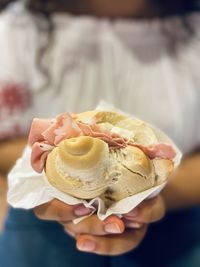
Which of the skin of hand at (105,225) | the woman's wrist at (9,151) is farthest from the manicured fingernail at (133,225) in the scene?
the woman's wrist at (9,151)

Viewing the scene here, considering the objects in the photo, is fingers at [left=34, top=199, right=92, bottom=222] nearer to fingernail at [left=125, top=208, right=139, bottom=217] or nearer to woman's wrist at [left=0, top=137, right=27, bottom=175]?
fingernail at [left=125, top=208, right=139, bottom=217]

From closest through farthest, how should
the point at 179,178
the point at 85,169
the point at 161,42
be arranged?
the point at 85,169 < the point at 179,178 < the point at 161,42

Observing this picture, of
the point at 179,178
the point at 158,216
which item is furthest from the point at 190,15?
the point at 158,216

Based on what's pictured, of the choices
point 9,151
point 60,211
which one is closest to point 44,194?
point 60,211

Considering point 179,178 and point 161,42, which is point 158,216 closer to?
point 179,178

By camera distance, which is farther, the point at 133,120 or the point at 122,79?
the point at 122,79

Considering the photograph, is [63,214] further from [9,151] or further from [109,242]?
[9,151]

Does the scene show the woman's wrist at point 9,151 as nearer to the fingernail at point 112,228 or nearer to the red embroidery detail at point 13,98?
the red embroidery detail at point 13,98
